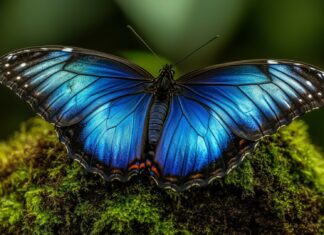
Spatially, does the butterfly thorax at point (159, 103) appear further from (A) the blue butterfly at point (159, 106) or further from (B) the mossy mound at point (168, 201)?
(B) the mossy mound at point (168, 201)

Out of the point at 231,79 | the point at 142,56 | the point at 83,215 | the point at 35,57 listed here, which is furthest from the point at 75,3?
→ the point at 83,215

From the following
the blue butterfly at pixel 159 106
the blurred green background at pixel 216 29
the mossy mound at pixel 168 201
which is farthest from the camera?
the blurred green background at pixel 216 29

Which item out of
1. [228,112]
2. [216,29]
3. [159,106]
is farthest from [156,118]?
[216,29]

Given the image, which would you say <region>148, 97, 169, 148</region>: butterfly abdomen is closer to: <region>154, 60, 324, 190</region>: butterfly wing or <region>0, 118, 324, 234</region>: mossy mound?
<region>154, 60, 324, 190</region>: butterfly wing

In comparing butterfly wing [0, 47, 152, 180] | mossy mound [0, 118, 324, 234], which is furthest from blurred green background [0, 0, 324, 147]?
mossy mound [0, 118, 324, 234]

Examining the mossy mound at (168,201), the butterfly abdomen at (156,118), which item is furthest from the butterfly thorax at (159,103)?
the mossy mound at (168,201)

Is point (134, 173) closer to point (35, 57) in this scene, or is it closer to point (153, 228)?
point (153, 228)

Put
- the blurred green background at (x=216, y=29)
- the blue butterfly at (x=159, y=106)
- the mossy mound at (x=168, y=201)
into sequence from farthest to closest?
the blurred green background at (x=216, y=29), the blue butterfly at (x=159, y=106), the mossy mound at (x=168, y=201)
